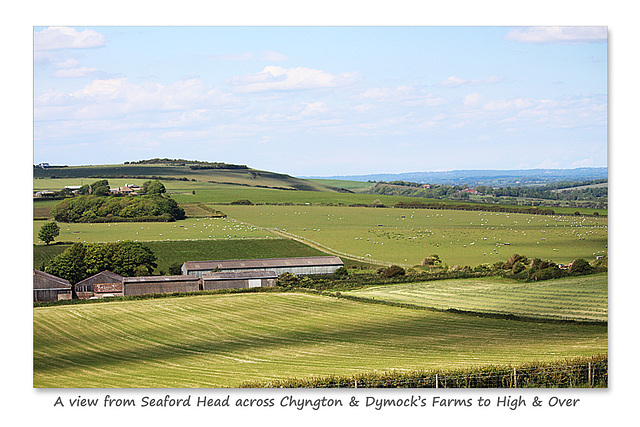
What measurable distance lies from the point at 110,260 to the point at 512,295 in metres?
6.56

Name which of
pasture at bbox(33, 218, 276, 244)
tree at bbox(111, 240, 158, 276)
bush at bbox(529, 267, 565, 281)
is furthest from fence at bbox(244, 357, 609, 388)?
pasture at bbox(33, 218, 276, 244)

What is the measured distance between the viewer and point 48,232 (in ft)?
30.7

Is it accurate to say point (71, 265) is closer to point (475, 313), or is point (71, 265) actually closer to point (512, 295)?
point (475, 313)

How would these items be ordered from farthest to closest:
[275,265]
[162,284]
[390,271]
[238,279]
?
[390,271] < [275,265] < [238,279] < [162,284]

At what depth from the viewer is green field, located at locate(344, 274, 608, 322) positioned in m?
9.17

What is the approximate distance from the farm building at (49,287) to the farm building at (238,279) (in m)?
2.15

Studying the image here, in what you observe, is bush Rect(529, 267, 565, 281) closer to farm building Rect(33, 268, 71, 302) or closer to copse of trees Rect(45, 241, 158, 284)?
copse of trees Rect(45, 241, 158, 284)

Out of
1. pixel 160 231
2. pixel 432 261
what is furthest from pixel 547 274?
pixel 160 231

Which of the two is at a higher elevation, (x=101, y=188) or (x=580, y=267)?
(x=101, y=188)

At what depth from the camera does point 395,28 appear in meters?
8.56
